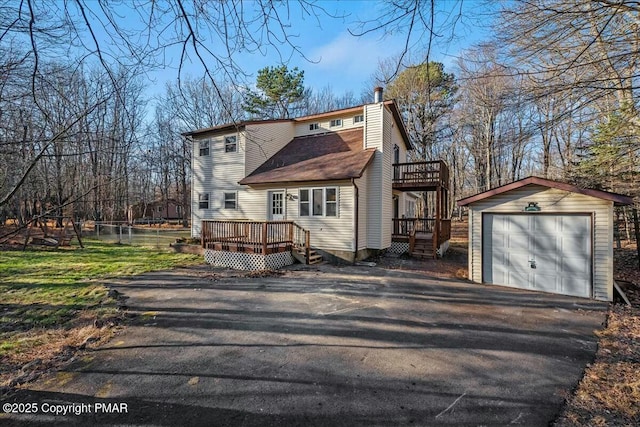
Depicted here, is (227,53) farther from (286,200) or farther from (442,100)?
(442,100)

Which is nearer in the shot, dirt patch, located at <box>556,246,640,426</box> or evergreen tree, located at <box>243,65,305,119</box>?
dirt patch, located at <box>556,246,640,426</box>

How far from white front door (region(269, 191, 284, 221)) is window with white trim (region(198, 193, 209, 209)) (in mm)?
4287

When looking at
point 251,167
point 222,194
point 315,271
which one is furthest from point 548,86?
point 222,194

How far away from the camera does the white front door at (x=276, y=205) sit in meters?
13.6

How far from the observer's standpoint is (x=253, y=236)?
1090cm

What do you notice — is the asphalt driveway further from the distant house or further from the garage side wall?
the distant house

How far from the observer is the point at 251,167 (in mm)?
14977

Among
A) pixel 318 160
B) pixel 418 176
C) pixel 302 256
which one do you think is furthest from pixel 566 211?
pixel 318 160

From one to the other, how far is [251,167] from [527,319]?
12.6 m

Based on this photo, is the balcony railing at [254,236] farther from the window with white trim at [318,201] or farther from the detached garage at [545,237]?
the detached garage at [545,237]

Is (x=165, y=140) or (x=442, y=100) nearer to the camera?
(x=442, y=100)

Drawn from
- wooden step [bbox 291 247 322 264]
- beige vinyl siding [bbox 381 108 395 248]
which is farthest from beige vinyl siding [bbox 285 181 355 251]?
beige vinyl siding [bbox 381 108 395 248]

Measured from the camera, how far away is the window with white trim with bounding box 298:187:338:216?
12.4 metres

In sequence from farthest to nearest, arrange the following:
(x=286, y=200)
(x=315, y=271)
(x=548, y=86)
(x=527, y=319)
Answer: (x=286, y=200), (x=315, y=271), (x=527, y=319), (x=548, y=86)
